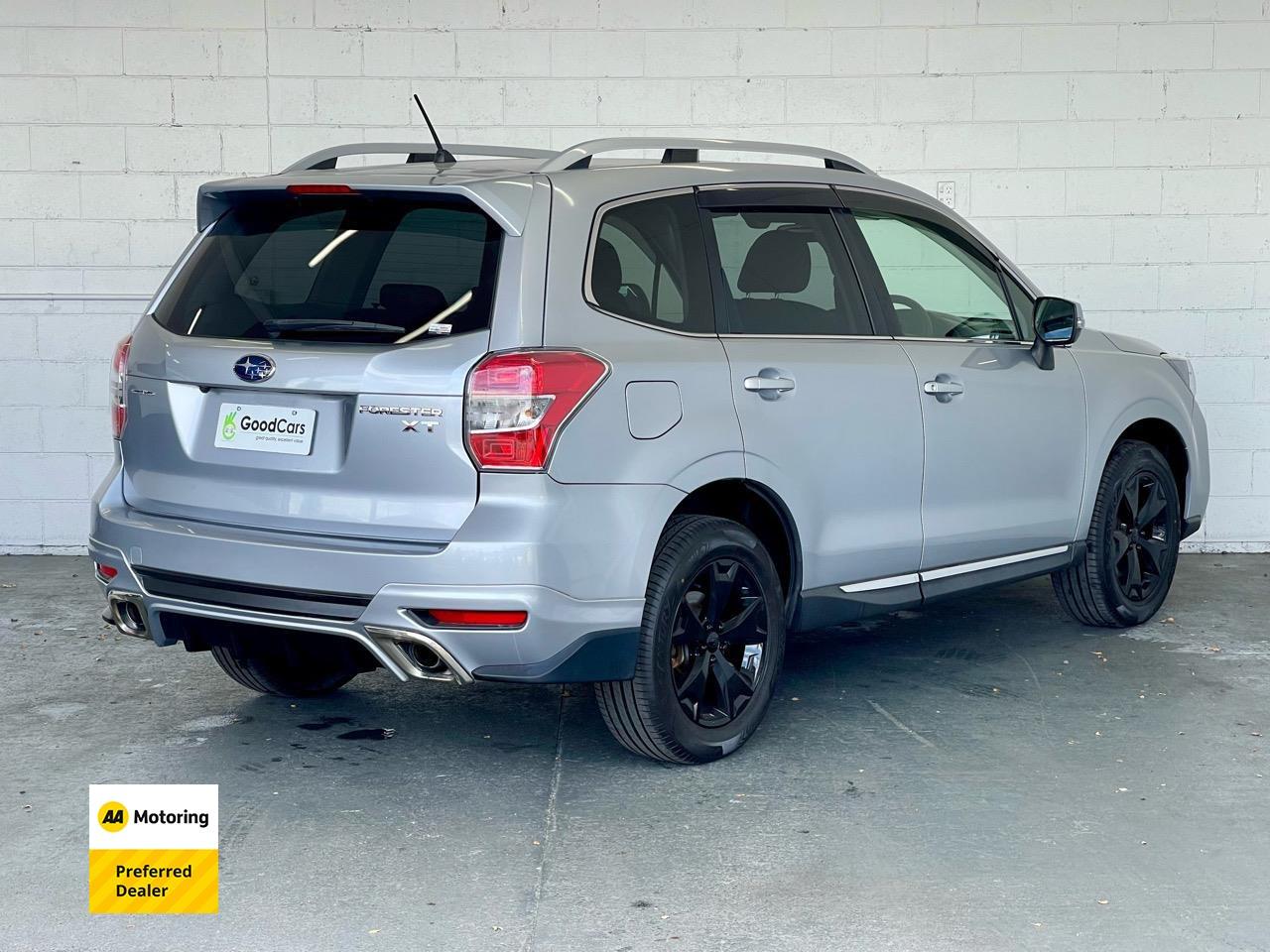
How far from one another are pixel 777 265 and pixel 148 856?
8.52ft

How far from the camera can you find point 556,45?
8.23 m

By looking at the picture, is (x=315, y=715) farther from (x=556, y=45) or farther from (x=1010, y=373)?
(x=556, y=45)

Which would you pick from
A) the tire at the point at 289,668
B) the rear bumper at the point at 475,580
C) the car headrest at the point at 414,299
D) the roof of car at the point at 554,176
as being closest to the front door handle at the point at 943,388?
the roof of car at the point at 554,176

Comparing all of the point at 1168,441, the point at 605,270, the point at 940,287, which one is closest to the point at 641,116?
the point at 940,287

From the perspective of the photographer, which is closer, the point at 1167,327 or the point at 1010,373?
the point at 1010,373

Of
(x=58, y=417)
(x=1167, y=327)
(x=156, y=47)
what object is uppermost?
(x=156, y=47)

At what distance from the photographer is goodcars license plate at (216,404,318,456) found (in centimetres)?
421

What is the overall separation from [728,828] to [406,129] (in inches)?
201

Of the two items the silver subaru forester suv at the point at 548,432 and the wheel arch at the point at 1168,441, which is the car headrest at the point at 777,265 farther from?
the wheel arch at the point at 1168,441

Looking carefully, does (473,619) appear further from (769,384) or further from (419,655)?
(769,384)

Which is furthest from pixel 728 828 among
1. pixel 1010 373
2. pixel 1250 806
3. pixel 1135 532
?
pixel 1135 532

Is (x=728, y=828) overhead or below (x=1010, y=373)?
below

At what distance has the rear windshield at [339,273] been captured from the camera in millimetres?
4172

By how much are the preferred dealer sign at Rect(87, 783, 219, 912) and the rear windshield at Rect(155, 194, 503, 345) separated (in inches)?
50.6
